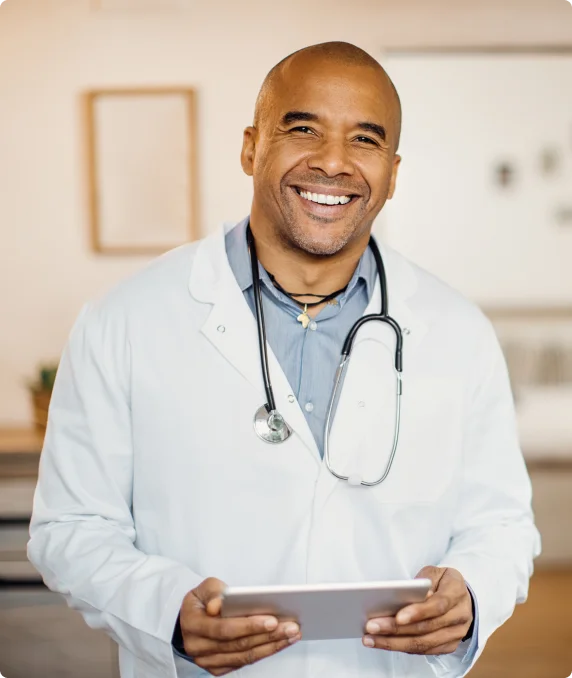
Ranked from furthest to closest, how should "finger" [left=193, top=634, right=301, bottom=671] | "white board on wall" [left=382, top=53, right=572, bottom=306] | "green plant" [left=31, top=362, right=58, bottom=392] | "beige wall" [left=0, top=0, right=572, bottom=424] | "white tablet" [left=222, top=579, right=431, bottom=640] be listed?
"white board on wall" [left=382, top=53, right=572, bottom=306]
"beige wall" [left=0, top=0, right=572, bottom=424]
"green plant" [left=31, top=362, right=58, bottom=392]
"finger" [left=193, top=634, right=301, bottom=671]
"white tablet" [left=222, top=579, right=431, bottom=640]

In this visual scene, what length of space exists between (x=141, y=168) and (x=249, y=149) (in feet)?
4.52

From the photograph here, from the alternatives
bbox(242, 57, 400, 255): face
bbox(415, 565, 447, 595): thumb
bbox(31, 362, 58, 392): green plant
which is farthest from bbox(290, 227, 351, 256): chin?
bbox(31, 362, 58, 392): green plant

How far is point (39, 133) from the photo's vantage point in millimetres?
2795

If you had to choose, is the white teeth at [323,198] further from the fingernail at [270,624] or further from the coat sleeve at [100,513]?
the fingernail at [270,624]

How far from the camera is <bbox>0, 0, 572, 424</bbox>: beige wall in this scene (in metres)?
2.77

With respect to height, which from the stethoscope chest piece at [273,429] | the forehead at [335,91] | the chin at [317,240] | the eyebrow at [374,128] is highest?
the forehead at [335,91]

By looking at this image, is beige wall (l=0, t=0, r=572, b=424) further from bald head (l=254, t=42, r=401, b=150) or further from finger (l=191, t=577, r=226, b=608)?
finger (l=191, t=577, r=226, b=608)

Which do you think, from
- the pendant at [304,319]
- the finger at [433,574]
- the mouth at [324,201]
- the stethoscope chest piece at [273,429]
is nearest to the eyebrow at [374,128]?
the mouth at [324,201]

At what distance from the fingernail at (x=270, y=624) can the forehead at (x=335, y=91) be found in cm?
76

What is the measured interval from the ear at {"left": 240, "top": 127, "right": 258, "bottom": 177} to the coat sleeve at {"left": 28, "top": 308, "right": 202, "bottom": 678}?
0.37 metres

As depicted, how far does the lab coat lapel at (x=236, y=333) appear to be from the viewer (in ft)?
4.29

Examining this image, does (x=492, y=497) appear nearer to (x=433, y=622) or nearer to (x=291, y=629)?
(x=433, y=622)

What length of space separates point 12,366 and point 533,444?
177 centimetres

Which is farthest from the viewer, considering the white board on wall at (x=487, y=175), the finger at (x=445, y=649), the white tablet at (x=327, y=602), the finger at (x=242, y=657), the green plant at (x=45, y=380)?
the white board on wall at (x=487, y=175)
